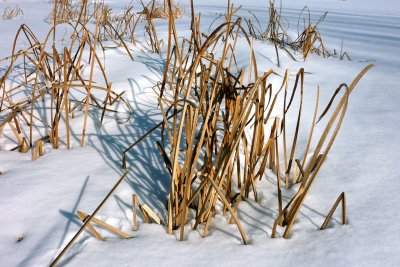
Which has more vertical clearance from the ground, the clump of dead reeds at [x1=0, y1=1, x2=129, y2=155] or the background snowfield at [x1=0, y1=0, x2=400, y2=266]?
the clump of dead reeds at [x1=0, y1=1, x2=129, y2=155]

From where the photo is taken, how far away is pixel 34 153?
80 centimetres

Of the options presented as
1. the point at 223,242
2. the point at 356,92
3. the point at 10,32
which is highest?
the point at 10,32

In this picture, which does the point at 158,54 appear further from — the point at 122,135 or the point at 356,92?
the point at 356,92

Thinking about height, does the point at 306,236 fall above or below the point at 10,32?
below

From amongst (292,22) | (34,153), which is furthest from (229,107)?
(292,22)

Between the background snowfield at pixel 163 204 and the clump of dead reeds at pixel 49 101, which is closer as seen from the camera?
the background snowfield at pixel 163 204

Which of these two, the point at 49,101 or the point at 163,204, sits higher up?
the point at 49,101

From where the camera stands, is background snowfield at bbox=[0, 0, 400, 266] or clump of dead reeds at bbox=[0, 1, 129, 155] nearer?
background snowfield at bbox=[0, 0, 400, 266]

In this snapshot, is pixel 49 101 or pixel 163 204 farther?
pixel 49 101

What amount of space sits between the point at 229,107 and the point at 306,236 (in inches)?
11.7

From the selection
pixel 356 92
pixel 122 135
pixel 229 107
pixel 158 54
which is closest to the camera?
pixel 229 107

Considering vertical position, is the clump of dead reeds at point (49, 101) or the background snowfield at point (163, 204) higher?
the clump of dead reeds at point (49, 101)

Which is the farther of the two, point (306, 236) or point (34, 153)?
point (34, 153)

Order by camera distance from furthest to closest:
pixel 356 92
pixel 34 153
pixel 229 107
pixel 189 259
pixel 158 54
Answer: pixel 158 54, pixel 356 92, pixel 34 153, pixel 229 107, pixel 189 259
